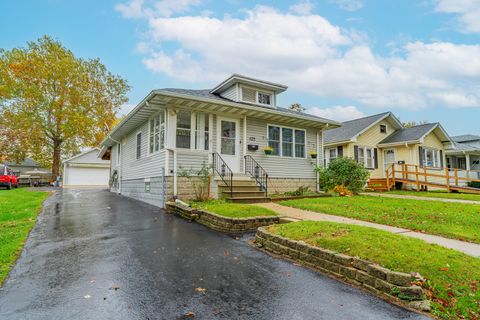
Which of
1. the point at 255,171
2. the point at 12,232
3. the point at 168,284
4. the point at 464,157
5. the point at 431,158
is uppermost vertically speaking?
the point at 464,157

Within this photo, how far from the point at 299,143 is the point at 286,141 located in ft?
2.66

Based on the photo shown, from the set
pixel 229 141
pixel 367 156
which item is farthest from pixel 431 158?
pixel 229 141

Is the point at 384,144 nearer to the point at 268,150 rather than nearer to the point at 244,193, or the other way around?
the point at 268,150

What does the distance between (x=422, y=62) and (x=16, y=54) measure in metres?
34.9

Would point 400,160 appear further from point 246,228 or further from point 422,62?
point 246,228

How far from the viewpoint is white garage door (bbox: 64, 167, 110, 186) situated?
28.4 m

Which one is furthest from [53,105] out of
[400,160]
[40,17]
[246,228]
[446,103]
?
[446,103]

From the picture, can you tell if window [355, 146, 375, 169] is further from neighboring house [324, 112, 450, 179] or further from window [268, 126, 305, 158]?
window [268, 126, 305, 158]

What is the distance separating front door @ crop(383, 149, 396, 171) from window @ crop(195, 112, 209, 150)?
14612 mm

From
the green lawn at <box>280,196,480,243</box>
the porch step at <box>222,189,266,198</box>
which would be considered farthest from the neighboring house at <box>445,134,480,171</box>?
the porch step at <box>222,189,266,198</box>

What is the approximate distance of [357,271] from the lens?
3.44 metres

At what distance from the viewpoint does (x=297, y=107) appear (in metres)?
37.2

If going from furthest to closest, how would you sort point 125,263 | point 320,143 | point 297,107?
point 297,107 < point 320,143 < point 125,263

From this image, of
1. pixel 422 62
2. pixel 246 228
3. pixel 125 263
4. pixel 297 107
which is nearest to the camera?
pixel 125 263
